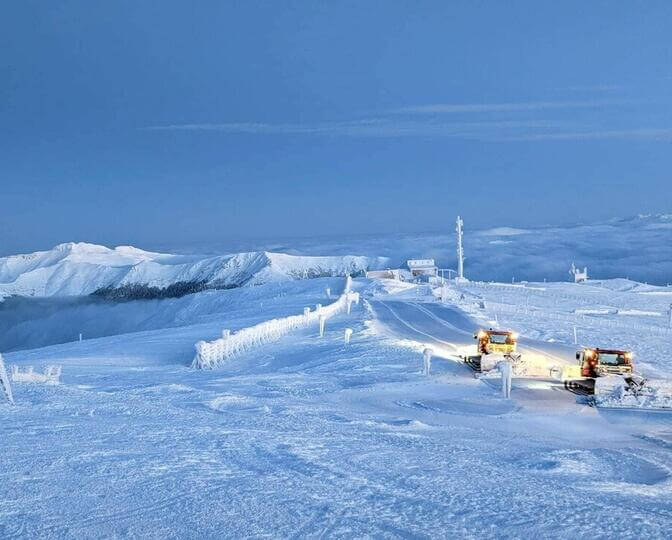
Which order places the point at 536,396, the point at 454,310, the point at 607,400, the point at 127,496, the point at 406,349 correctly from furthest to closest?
the point at 454,310, the point at 406,349, the point at 536,396, the point at 607,400, the point at 127,496

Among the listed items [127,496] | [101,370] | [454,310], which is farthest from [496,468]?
[454,310]

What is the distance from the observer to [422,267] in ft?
340

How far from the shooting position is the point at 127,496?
8.98 meters

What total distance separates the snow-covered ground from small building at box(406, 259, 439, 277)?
248 feet

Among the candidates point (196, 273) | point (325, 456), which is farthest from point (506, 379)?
point (196, 273)

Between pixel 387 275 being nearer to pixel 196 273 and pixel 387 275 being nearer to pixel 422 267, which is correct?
pixel 422 267

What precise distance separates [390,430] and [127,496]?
5962 mm

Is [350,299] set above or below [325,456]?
above

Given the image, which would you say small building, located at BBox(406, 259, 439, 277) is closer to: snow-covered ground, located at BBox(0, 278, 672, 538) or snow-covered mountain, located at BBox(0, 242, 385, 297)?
snow-covered mountain, located at BBox(0, 242, 385, 297)

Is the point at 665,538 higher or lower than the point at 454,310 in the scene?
lower

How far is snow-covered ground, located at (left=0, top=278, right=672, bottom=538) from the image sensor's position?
8.14 metres

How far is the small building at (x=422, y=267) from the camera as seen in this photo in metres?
100

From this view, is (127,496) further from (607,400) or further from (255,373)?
(255,373)

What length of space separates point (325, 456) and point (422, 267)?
307 ft
